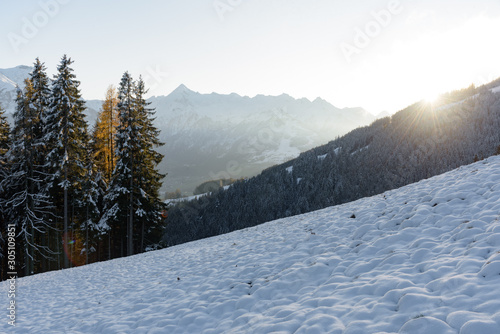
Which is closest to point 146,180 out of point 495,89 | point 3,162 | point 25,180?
point 25,180

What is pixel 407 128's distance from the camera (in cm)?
3741

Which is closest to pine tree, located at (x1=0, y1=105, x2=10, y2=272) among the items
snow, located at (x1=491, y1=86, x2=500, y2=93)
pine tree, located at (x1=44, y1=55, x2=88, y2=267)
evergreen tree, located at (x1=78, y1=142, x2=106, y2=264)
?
pine tree, located at (x1=44, y1=55, x2=88, y2=267)

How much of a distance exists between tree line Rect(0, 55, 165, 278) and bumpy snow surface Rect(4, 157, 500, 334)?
1289 centimetres

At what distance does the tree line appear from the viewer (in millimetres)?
Result: 21578

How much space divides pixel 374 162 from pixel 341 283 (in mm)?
34647

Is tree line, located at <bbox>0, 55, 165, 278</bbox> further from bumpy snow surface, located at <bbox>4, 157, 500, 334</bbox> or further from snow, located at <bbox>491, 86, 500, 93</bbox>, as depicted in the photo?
snow, located at <bbox>491, 86, 500, 93</bbox>

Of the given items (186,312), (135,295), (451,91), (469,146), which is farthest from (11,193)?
(451,91)

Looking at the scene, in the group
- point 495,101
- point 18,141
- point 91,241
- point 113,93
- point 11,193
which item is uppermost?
point 113,93

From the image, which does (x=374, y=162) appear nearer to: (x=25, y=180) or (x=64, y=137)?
(x=64, y=137)

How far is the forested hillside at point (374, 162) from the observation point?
2791 cm

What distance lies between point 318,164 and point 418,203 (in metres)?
42.0

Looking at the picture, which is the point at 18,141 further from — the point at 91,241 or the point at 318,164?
the point at 318,164

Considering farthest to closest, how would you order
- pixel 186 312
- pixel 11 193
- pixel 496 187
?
1. pixel 11 193
2. pixel 496 187
3. pixel 186 312

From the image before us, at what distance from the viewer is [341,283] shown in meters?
5.85
